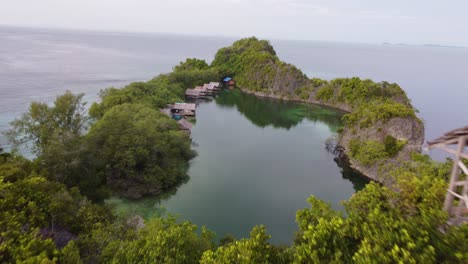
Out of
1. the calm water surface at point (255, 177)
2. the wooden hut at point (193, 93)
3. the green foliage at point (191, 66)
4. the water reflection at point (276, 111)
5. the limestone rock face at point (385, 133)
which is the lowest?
the calm water surface at point (255, 177)

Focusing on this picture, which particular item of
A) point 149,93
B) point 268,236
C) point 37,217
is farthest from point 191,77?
point 268,236

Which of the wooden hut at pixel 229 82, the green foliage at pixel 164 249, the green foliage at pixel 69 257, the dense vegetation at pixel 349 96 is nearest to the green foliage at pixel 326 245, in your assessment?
the green foliage at pixel 164 249

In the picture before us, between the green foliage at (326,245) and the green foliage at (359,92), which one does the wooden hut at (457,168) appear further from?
the green foliage at (359,92)

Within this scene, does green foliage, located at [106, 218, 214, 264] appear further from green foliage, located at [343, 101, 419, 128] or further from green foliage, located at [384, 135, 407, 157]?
green foliage, located at [343, 101, 419, 128]

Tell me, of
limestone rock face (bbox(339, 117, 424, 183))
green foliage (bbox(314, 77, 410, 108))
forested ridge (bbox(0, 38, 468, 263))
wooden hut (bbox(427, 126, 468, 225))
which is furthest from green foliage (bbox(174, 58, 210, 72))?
wooden hut (bbox(427, 126, 468, 225))

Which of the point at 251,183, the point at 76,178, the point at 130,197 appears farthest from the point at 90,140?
the point at 251,183

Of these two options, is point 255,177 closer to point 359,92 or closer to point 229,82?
point 359,92
